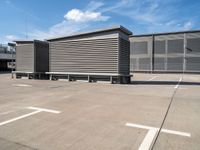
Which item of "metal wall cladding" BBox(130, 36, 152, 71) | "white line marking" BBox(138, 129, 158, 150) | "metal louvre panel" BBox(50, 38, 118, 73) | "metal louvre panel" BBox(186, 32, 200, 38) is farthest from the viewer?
"metal wall cladding" BBox(130, 36, 152, 71)

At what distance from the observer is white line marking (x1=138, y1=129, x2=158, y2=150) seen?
8.78ft

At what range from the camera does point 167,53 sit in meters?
29.1

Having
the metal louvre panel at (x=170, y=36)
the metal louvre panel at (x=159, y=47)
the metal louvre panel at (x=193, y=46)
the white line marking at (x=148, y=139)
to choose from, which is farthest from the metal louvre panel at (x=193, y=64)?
the white line marking at (x=148, y=139)

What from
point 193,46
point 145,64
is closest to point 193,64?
point 193,46

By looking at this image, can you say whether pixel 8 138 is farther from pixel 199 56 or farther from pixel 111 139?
pixel 199 56

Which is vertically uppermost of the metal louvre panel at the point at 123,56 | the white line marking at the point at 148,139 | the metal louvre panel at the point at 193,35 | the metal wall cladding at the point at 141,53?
the metal louvre panel at the point at 193,35

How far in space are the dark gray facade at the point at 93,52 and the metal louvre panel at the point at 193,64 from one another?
1934cm

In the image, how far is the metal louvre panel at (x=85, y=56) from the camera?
1151 cm

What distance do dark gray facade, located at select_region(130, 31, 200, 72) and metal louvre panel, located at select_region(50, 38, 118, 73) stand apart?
66.3 feet

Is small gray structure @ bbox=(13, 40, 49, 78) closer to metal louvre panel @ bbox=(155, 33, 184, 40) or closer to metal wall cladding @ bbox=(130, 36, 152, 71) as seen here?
metal wall cladding @ bbox=(130, 36, 152, 71)

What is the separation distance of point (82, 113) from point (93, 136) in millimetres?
1448

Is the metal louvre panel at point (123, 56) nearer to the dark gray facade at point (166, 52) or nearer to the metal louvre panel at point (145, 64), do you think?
the dark gray facade at point (166, 52)

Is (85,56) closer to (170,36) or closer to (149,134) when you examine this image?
(149,134)

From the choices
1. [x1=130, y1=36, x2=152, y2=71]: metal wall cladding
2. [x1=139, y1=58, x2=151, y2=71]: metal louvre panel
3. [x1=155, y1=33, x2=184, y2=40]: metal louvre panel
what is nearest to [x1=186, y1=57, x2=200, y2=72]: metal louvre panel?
[x1=155, y1=33, x2=184, y2=40]: metal louvre panel
